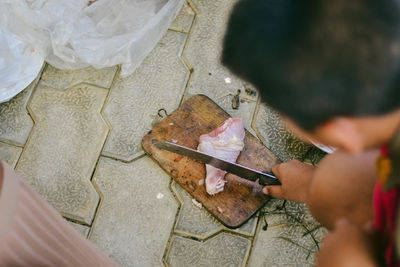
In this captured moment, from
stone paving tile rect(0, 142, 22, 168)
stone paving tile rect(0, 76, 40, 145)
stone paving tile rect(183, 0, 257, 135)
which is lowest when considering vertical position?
stone paving tile rect(0, 142, 22, 168)

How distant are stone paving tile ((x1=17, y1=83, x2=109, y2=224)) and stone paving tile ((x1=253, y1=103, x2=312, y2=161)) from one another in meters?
0.80

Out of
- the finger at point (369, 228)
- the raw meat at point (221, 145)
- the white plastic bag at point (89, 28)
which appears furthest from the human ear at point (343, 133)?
the white plastic bag at point (89, 28)

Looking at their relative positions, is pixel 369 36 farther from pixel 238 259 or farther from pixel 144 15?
pixel 144 15

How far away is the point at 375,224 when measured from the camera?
3.47 feet

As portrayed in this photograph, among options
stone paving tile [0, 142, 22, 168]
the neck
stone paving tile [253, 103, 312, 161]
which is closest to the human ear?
the neck

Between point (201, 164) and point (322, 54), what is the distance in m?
1.19

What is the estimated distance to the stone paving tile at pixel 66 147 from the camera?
6.20ft

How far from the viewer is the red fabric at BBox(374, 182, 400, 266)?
0.94 meters

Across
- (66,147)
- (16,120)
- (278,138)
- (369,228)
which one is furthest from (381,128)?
(16,120)

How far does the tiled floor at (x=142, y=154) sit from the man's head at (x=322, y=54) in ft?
3.61

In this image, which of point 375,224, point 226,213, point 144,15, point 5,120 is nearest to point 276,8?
point 375,224

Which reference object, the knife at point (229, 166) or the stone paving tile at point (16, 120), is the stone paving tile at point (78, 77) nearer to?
the stone paving tile at point (16, 120)

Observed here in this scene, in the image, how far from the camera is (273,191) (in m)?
1.71

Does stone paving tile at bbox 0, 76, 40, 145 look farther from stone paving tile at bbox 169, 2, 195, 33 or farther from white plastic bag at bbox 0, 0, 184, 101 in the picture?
stone paving tile at bbox 169, 2, 195, 33
